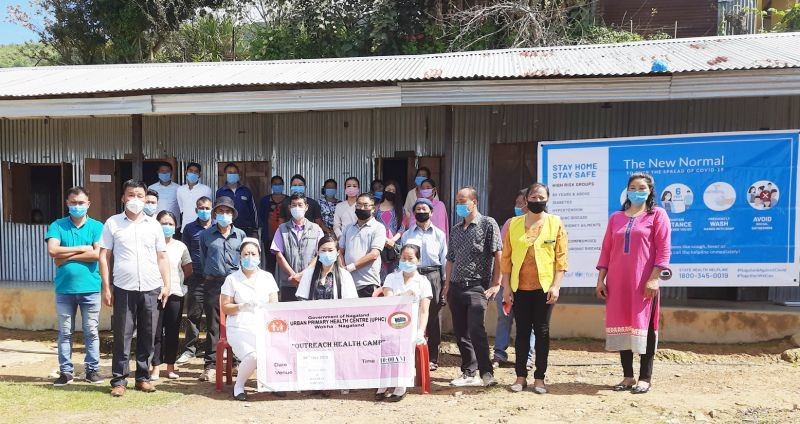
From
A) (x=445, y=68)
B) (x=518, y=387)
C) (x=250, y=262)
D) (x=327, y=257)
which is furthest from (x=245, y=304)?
(x=445, y=68)

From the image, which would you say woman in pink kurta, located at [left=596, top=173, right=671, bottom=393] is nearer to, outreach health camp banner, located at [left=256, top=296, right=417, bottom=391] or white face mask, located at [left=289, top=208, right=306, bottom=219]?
outreach health camp banner, located at [left=256, top=296, right=417, bottom=391]

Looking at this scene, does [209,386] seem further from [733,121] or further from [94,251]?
[733,121]

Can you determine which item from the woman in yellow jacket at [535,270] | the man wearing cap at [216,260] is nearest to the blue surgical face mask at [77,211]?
the man wearing cap at [216,260]

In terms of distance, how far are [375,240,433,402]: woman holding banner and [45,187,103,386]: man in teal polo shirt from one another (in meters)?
2.73

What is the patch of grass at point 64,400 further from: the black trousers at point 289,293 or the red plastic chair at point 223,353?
the black trousers at point 289,293

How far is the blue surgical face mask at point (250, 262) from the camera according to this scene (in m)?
6.02

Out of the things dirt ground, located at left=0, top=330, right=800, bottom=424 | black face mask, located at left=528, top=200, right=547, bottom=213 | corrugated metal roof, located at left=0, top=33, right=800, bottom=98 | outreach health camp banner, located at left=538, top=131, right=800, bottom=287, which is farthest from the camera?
corrugated metal roof, located at left=0, top=33, right=800, bottom=98

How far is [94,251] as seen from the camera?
6.45 meters

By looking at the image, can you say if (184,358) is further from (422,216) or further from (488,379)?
(488,379)

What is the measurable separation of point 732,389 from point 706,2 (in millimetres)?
13485

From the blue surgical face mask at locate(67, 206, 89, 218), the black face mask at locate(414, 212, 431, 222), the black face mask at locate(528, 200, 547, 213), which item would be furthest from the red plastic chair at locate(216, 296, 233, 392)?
the black face mask at locate(528, 200, 547, 213)

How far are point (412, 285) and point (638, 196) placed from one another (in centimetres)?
202

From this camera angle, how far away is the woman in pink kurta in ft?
18.7

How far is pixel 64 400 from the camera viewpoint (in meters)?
5.96
